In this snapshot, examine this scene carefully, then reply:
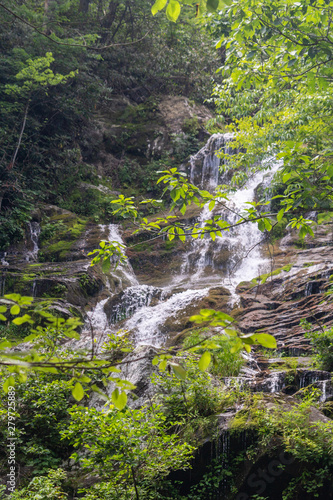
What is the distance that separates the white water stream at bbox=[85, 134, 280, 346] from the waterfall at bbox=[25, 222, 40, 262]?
2.65 meters

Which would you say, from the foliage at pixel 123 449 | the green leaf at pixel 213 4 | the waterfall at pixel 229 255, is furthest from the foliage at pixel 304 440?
the waterfall at pixel 229 255

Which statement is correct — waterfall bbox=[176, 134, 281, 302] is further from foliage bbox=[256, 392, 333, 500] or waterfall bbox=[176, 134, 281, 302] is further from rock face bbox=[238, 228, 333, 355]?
foliage bbox=[256, 392, 333, 500]

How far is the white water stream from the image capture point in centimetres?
1018

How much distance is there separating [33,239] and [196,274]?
5.89m

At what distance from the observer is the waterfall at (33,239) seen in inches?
501

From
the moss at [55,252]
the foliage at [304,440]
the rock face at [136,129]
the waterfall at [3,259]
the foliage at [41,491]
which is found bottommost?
the foliage at [41,491]

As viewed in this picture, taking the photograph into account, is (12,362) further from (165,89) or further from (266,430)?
(165,89)

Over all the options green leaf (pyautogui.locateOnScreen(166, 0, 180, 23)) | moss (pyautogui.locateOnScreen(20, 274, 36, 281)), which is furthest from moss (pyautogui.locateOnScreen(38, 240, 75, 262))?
green leaf (pyautogui.locateOnScreen(166, 0, 180, 23))

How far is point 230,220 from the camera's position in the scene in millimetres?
14750

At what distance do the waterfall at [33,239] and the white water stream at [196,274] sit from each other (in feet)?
8.69

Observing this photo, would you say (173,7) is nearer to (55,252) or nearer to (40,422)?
(40,422)

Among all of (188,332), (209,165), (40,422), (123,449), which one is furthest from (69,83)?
(123,449)

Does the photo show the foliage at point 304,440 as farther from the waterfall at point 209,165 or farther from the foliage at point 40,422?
the waterfall at point 209,165

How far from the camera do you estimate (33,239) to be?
43.4ft
